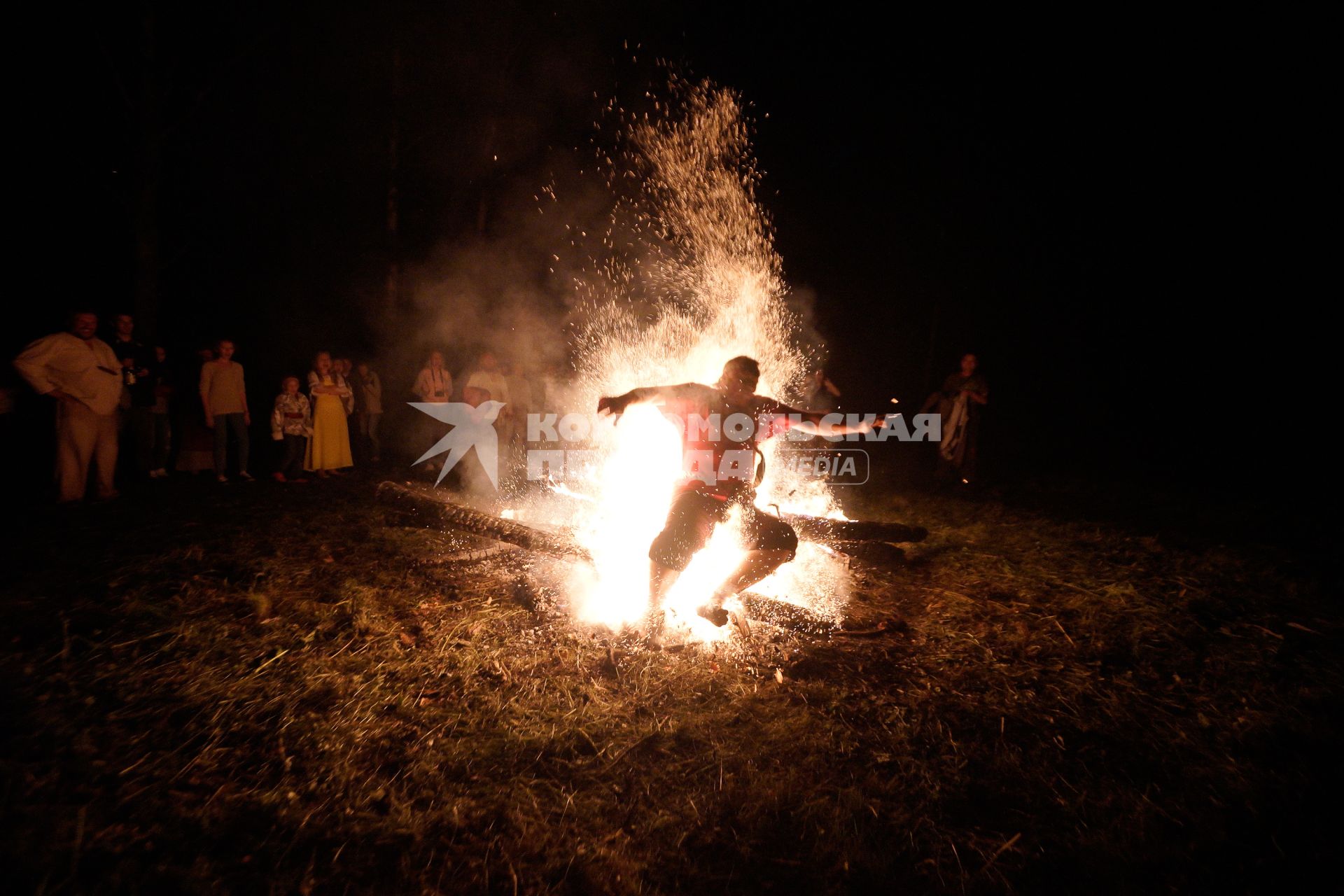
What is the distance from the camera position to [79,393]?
5586 mm

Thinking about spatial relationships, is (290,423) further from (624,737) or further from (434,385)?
(624,737)

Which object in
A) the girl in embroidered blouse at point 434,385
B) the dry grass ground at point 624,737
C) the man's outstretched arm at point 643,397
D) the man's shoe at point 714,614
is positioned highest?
the girl in embroidered blouse at point 434,385

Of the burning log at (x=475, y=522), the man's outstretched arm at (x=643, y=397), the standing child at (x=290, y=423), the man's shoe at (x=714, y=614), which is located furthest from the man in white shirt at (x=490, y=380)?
the man's shoe at (x=714, y=614)

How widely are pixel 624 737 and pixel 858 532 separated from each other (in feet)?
12.0

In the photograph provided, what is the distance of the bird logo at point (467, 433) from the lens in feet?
30.3

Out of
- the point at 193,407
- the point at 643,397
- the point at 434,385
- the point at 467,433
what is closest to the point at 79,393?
the point at 193,407

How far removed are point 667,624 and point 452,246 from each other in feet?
45.2

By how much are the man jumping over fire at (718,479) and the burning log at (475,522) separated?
1182 mm

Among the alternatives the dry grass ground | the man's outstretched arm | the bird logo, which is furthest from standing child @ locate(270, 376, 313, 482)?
the man's outstretched arm

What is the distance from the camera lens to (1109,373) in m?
19.4

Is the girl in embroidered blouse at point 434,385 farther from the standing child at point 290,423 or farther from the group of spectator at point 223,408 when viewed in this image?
the standing child at point 290,423

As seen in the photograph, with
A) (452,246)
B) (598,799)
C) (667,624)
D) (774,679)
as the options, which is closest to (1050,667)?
(774,679)

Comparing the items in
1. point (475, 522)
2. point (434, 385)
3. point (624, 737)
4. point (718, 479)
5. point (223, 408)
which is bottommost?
point (624, 737)

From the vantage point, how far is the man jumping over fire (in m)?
4.29
